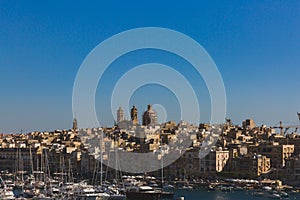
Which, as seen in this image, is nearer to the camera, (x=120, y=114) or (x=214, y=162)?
(x=214, y=162)

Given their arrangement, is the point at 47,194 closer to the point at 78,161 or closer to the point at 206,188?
the point at 206,188

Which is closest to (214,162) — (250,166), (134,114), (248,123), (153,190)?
(250,166)

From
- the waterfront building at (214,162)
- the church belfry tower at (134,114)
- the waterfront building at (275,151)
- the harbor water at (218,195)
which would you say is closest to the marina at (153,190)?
the harbor water at (218,195)

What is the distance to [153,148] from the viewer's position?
3086 cm

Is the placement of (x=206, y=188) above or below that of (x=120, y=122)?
below

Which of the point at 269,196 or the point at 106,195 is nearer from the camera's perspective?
the point at 106,195

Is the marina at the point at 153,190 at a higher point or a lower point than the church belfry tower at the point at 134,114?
lower

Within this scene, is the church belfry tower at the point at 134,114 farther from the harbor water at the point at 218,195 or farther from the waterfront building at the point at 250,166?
the harbor water at the point at 218,195

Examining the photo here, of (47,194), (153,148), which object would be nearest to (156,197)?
(47,194)

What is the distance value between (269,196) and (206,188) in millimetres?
3626

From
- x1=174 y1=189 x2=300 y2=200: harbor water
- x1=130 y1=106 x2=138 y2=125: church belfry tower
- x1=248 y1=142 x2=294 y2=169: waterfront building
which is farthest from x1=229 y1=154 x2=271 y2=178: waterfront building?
x1=130 y1=106 x2=138 y2=125: church belfry tower

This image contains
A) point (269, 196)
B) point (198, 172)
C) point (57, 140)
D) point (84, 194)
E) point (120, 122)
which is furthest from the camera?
point (120, 122)

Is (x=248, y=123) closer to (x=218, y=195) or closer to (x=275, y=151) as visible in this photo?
(x=275, y=151)

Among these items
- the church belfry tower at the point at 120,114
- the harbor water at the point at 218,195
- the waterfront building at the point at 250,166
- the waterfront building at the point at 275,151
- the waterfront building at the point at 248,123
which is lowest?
the harbor water at the point at 218,195
